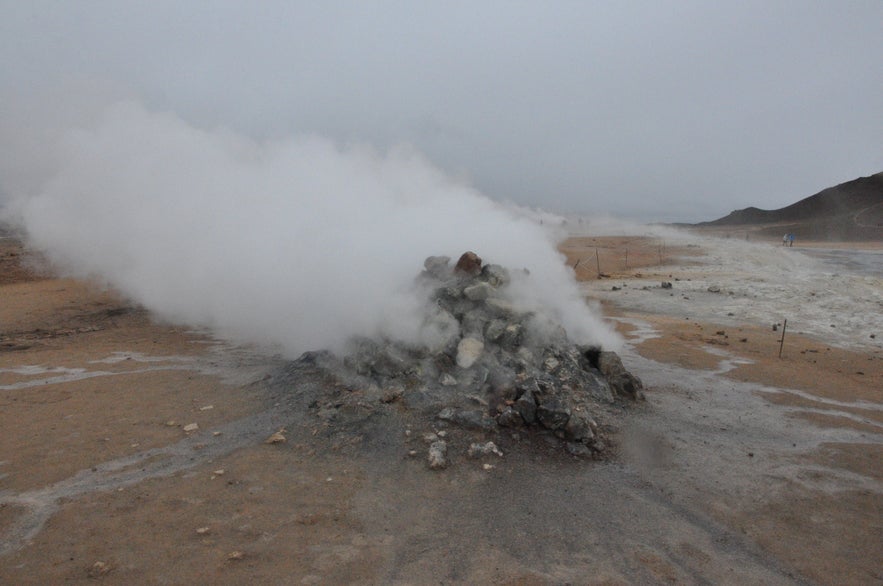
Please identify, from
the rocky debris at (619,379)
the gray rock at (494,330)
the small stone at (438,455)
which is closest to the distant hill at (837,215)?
the rocky debris at (619,379)

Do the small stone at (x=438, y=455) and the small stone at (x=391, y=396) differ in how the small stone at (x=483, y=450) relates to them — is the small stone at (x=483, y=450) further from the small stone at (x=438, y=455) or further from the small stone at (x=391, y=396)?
the small stone at (x=391, y=396)

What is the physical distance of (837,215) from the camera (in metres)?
58.4

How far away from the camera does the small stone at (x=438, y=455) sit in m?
4.70

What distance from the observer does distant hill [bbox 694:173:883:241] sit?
1878 inches

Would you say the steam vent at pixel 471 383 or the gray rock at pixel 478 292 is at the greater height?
the gray rock at pixel 478 292

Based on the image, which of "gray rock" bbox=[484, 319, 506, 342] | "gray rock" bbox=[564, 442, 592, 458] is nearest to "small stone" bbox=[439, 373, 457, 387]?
"gray rock" bbox=[484, 319, 506, 342]

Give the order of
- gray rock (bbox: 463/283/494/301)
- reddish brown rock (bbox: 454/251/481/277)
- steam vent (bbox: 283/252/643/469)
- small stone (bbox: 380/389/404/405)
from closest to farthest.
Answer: steam vent (bbox: 283/252/643/469) < small stone (bbox: 380/389/404/405) < gray rock (bbox: 463/283/494/301) < reddish brown rock (bbox: 454/251/481/277)

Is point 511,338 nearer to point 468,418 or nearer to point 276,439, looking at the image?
point 468,418

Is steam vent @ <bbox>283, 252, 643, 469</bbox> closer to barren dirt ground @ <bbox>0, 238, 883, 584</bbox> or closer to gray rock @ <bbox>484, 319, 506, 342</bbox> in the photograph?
gray rock @ <bbox>484, 319, 506, 342</bbox>

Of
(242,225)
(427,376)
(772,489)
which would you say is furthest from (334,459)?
(242,225)

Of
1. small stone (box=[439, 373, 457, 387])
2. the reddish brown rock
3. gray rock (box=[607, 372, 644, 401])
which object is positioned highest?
the reddish brown rock

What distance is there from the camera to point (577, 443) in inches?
205

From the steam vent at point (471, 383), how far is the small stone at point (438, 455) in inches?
0.4

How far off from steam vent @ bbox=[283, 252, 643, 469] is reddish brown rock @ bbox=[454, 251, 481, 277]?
0.05 feet
